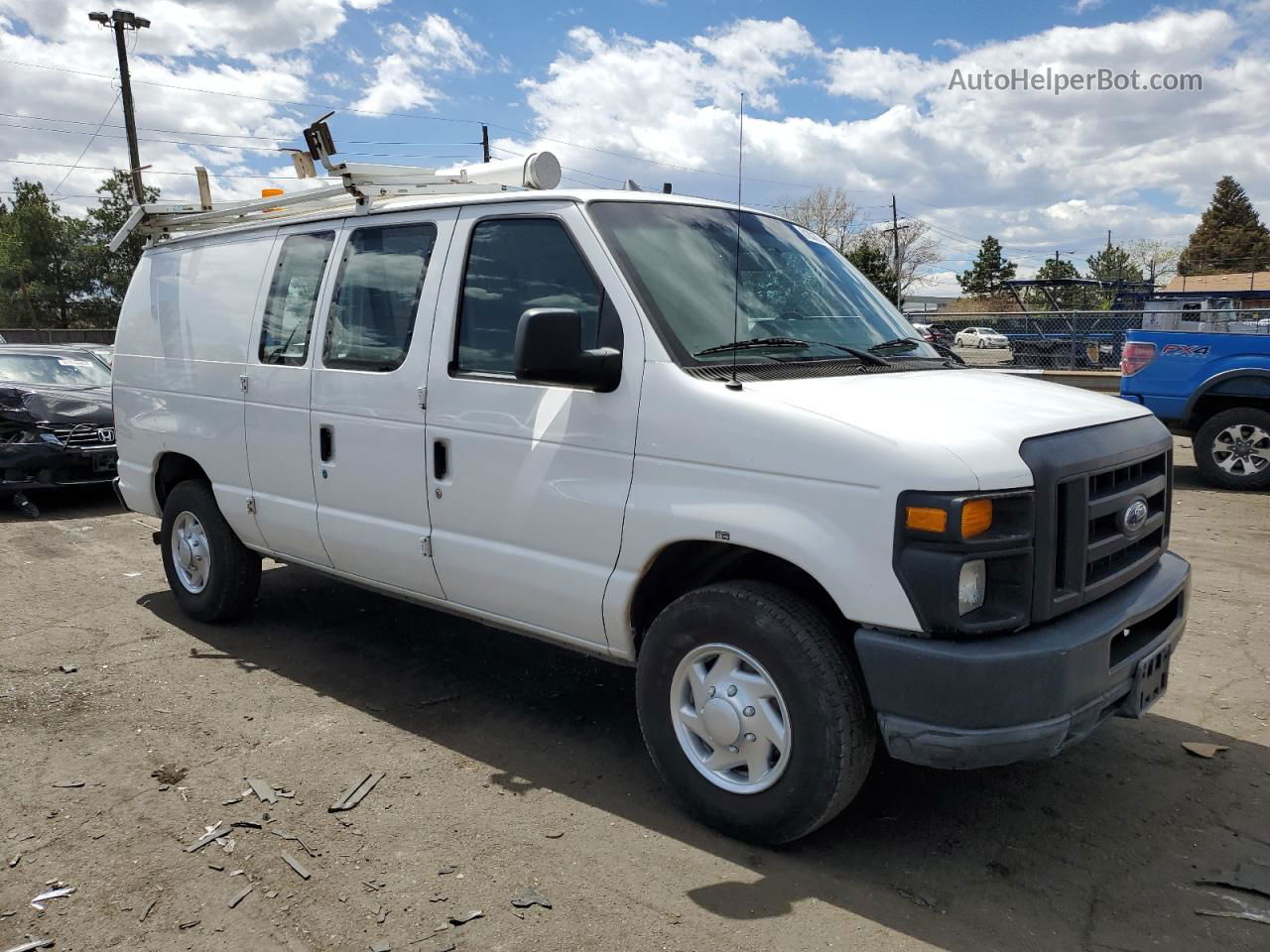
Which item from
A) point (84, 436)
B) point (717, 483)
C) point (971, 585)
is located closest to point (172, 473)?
point (717, 483)

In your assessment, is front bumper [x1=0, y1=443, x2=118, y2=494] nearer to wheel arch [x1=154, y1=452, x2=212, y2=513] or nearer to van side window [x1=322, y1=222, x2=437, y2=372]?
wheel arch [x1=154, y1=452, x2=212, y2=513]

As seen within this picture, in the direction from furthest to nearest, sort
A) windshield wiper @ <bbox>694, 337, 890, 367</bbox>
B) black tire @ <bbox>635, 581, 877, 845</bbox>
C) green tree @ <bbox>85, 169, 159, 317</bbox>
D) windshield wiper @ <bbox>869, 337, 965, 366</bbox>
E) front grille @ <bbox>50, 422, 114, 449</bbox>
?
green tree @ <bbox>85, 169, 159, 317</bbox>, front grille @ <bbox>50, 422, 114, 449</bbox>, windshield wiper @ <bbox>869, 337, 965, 366</bbox>, windshield wiper @ <bbox>694, 337, 890, 367</bbox>, black tire @ <bbox>635, 581, 877, 845</bbox>

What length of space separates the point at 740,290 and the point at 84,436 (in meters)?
8.08

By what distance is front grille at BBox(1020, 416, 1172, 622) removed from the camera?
291cm

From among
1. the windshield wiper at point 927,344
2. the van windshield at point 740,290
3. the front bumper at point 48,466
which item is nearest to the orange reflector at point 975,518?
the van windshield at point 740,290

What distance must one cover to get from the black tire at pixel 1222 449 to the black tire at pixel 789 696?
27.5ft

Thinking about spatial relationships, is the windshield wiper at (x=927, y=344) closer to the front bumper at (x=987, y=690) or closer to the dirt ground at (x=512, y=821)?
the front bumper at (x=987, y=690)

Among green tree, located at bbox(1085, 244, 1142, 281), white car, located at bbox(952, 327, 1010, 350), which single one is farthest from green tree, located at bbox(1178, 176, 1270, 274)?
white car, located at bbox(952, 327, 1010, 350)

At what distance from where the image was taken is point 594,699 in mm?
4664

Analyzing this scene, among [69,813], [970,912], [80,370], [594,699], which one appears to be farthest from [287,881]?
[80,370]

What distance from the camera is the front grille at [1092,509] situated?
9.54ft

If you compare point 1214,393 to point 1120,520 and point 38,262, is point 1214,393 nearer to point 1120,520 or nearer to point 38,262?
point 1120,520

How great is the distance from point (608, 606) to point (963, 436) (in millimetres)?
1382

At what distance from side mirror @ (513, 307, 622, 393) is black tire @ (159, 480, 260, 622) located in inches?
116
